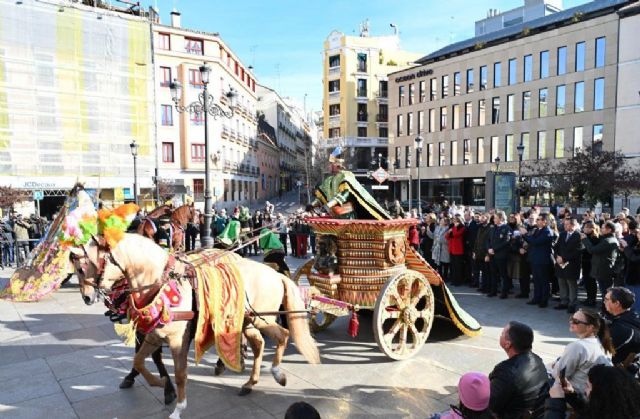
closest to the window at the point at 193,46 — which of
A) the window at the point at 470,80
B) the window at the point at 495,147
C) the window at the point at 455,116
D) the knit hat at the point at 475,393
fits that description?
the window at the point at 455,116

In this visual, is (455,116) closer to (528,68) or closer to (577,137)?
(528,68)

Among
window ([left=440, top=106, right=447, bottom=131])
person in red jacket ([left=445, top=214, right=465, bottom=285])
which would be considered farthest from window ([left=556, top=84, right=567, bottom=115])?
person in red jacket ([left=445, top=214, right=465, bottom=285])

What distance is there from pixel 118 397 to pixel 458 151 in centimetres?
3965

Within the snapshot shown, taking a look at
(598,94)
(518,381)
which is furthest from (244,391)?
(598,94)

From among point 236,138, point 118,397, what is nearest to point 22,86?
point 236,138

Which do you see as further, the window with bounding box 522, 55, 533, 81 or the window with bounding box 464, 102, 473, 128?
the window with bounding box 464, 102, 473, 128

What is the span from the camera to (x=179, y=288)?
4312 mm

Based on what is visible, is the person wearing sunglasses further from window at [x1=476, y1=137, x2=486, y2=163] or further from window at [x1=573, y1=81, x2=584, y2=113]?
window at [x1=476, y1=137, x2=486, y2=163]

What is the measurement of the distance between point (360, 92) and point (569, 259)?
45.0 meters

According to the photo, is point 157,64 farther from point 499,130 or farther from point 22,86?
point 499,130

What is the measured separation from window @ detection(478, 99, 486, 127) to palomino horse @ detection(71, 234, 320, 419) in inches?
1475

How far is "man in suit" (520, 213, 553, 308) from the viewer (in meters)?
8.27

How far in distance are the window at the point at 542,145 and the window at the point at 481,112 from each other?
201 inches

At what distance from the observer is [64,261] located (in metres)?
9.38
